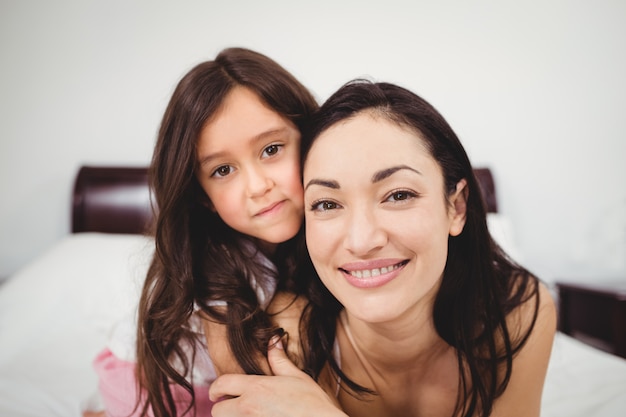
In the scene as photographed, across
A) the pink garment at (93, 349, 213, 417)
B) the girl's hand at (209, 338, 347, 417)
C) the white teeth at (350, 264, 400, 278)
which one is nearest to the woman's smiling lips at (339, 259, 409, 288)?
the white teeth at (350, 264, 400, 278)

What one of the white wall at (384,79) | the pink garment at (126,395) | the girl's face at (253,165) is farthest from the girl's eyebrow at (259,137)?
the white wall at (384,79)

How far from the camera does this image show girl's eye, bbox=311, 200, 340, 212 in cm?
103

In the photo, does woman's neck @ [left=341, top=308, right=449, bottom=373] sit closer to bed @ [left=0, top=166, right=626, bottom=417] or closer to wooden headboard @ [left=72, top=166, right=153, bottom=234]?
bed @ [left=0, top=166, right=626, bottom=417]

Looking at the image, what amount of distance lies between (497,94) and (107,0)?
220 cm

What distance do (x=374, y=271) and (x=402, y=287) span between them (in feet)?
0.23

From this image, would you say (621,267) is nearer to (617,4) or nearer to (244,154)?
(617,4)

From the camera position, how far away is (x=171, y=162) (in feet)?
4.06

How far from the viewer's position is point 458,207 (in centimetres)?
113

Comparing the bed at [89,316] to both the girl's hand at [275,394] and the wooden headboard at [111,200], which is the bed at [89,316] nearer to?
the wooden headboard at [111,200]

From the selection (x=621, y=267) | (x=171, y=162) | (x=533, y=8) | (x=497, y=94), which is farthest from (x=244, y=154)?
(x=621, y=267)

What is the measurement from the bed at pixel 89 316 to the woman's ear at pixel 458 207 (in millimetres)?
747

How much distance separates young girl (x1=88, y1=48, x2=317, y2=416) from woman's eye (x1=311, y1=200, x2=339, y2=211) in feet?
0.58

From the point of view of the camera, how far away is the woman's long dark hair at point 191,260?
3.93 ft

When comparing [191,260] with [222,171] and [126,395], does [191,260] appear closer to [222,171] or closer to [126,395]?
[222,171]
